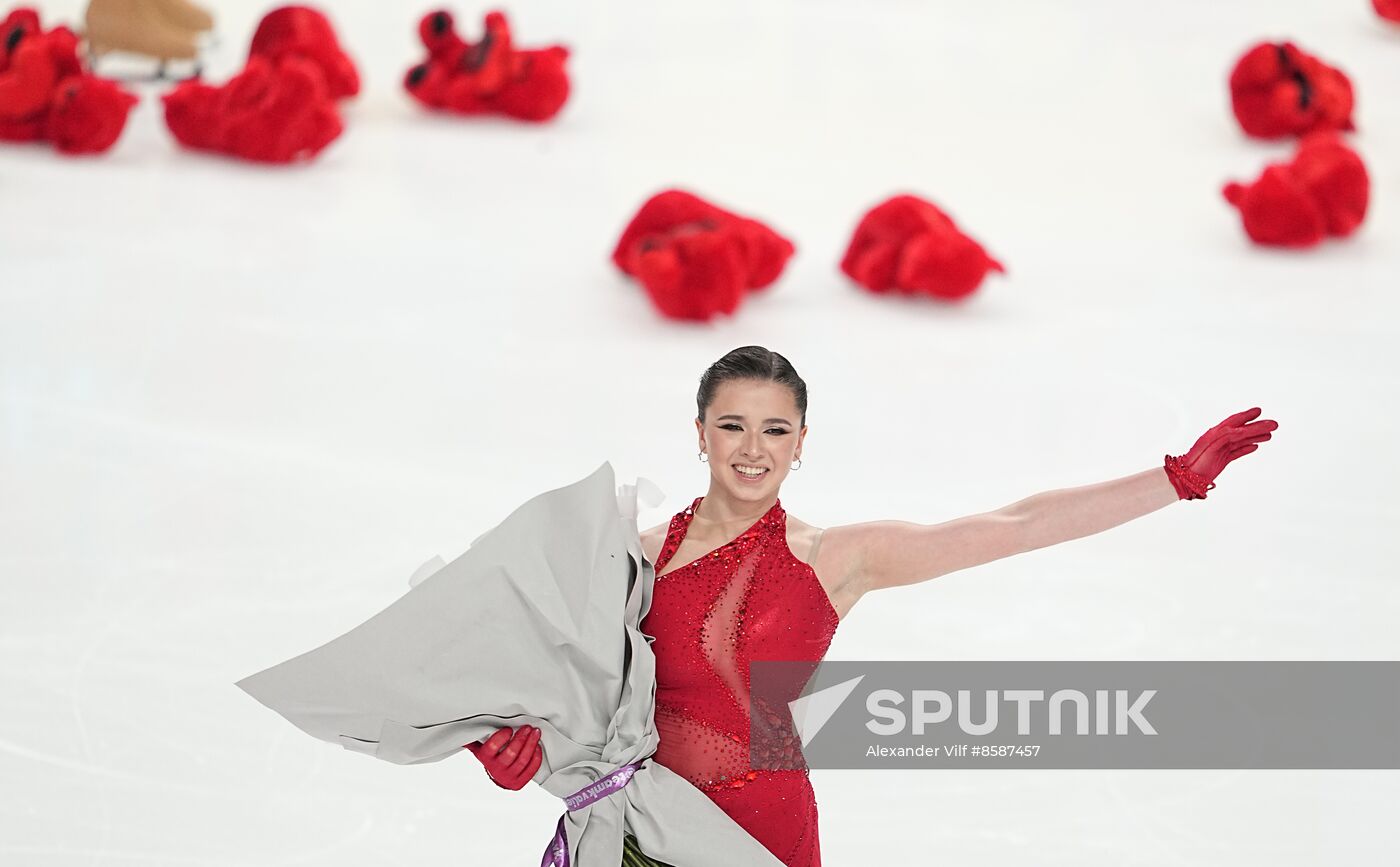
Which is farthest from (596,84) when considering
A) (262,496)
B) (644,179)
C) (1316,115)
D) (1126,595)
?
(1126,595)

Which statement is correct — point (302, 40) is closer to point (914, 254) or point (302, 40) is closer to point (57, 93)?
point (57, 93)

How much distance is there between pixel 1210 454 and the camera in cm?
192

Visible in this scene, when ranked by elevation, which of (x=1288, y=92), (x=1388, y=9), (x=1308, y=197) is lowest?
(x=1308, y=197)

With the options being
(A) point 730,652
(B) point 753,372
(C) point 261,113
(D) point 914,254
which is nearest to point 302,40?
(C) point 261,113

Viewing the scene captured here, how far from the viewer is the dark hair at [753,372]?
6.42ft

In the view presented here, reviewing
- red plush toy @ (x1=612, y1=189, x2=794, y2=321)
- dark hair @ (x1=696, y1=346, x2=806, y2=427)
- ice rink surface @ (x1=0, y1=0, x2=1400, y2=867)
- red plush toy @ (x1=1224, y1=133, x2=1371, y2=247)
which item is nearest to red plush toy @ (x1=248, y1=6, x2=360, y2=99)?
ice rink surface @ (x1=0, y1=0, x2=1400, y2=867)

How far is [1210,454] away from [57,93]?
12.8ft

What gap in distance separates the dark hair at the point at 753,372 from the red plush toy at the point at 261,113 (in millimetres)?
3264

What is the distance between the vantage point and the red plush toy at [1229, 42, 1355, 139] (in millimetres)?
5215

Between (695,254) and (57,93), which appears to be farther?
(57,93)

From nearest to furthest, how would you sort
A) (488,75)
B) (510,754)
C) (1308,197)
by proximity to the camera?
(510,754), (1308,197), (488,75)

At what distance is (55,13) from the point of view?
607 cm

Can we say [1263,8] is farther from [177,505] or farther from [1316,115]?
[177,505]

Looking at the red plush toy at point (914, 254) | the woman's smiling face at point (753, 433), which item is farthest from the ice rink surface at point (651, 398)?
the woman's smiling face at point (753, 433)
